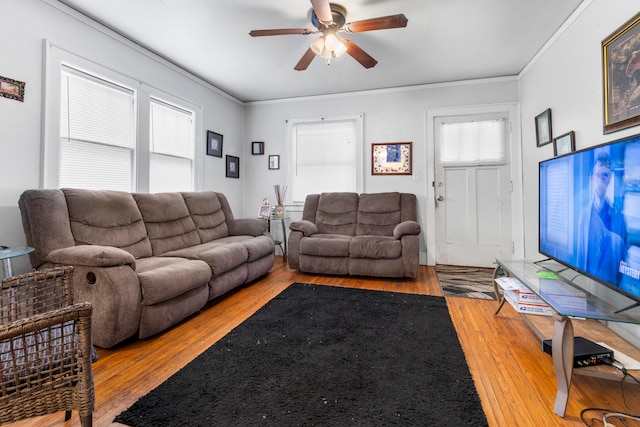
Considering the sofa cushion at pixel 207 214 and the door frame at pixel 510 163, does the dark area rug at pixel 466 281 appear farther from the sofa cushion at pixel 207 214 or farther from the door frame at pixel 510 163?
the sofa cushion at pixel 207 214

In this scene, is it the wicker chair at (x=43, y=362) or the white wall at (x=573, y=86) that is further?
the white wall at (x=573, y=86)

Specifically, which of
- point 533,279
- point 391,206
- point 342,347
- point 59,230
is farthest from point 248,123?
point 533,279

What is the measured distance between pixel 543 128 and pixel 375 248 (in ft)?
7.17

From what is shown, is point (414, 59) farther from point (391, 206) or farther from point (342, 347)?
point (342, 347)

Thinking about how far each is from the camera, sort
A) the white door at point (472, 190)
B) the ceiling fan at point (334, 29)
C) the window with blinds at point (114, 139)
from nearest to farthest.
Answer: the ceiling fan at point (334, 29) < the window with blinds at point (114, 139) < the white door at point (472, 190)

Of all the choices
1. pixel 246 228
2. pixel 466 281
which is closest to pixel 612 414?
pixel 466 281

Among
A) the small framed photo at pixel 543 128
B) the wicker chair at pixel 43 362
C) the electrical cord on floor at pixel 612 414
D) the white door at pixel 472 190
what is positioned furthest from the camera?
the white door at pixel 472 190

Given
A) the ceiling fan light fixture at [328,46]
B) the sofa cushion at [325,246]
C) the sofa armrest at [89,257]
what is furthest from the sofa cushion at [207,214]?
the ceiling fan light fixture at [328,46]

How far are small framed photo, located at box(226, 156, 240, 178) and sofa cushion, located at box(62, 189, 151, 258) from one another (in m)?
1.96

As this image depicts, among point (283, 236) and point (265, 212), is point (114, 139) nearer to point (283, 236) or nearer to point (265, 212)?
point (265, 212)

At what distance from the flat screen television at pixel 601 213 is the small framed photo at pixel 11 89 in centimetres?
376

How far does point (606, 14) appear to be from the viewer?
2049 millimetres

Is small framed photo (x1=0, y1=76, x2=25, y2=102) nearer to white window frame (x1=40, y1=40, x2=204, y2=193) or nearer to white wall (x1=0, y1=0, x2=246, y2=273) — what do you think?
white wall (x1=0, y1=0, x2=246, y2=273)

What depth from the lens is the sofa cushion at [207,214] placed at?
3332 millimetres
